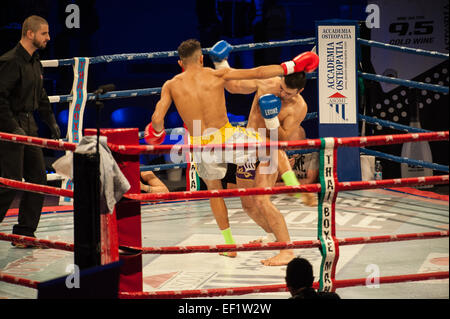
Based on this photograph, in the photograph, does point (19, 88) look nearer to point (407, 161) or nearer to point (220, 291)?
point (220, 291)

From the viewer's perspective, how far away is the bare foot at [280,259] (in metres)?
3.79

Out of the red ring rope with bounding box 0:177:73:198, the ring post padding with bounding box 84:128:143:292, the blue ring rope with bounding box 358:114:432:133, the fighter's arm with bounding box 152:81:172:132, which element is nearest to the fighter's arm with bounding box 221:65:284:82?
the fighter's arm with bounding box 152:81:172:132

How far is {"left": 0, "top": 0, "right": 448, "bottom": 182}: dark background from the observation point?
26.1 ft

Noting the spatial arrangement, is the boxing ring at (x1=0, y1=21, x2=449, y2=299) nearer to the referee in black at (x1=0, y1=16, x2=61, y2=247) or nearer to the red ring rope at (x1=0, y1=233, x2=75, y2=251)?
the red ring rope at (x1=0, y1=233, x2=75, y2=251)

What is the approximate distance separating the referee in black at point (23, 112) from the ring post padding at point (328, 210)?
2.16 metres

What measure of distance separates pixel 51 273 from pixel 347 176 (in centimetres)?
326

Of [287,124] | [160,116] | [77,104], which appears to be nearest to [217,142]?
[160,116]

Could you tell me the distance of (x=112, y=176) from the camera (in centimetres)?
260

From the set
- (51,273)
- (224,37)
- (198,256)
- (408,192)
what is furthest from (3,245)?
(224,37)

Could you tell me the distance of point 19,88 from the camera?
13.9 feet

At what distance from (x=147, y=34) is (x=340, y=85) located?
12.2 feet

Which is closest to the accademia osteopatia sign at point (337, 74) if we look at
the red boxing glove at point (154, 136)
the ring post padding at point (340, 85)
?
the ring post padding at point (340, 85)

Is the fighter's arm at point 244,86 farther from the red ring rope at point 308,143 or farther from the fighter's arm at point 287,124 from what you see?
the red ring rope at point 308,143

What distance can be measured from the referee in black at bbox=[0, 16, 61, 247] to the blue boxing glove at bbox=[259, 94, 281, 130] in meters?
1.45
